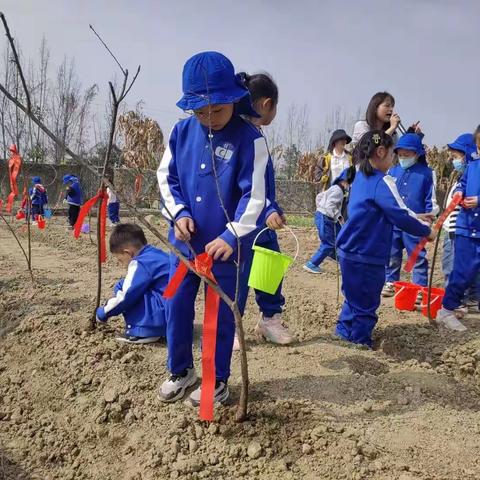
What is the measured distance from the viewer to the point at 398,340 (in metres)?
4.12

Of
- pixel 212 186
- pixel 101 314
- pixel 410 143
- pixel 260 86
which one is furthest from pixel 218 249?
pixel 410 143

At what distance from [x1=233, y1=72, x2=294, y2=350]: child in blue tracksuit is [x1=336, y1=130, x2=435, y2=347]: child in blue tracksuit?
1.75 feet

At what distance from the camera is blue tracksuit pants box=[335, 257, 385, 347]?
3625mm

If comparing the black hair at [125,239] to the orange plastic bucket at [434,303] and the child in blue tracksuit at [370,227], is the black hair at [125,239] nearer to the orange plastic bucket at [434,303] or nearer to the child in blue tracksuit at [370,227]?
the child in blue tracksuit at [370,227]

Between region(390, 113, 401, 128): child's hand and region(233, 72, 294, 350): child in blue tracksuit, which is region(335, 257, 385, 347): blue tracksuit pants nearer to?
region(233, 72, 294, 350): child in blue tracksuit

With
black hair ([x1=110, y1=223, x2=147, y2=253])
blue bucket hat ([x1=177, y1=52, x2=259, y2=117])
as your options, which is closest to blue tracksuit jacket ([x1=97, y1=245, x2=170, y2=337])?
black hair ([x1=110, y1=223, x2=147, y2=253])

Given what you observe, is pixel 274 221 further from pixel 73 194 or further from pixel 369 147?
pixel 73 194

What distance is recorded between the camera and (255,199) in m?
2.31

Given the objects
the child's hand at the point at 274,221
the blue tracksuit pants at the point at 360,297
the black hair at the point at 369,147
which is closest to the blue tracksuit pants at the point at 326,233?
the blue tracksuit pants at the point at 360,297

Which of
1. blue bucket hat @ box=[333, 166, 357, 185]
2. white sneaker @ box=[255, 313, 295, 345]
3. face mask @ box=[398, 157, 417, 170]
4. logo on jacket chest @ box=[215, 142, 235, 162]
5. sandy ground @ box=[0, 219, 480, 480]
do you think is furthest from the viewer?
blue bucket hat @ box=[333, 166, 357, 185]

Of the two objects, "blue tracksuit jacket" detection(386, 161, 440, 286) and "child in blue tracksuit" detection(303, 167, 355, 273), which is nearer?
"blue tracksuit jacket" detection(386, 161, 440, 286)

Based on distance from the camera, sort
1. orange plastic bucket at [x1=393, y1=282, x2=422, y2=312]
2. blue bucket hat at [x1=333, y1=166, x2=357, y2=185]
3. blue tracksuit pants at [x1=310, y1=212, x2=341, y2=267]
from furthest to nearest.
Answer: blue tracksuit pants at [x1=310, y1=212, x2=341, y2=267] < blue bucket hat at [x1=333, y1=166, x2=357, y2=185] < orange plastic bucket at [x1=393, y1=282, x2=422, y2=312]

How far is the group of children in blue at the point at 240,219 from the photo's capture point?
7.64ft

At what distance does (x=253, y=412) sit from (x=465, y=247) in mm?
2793
